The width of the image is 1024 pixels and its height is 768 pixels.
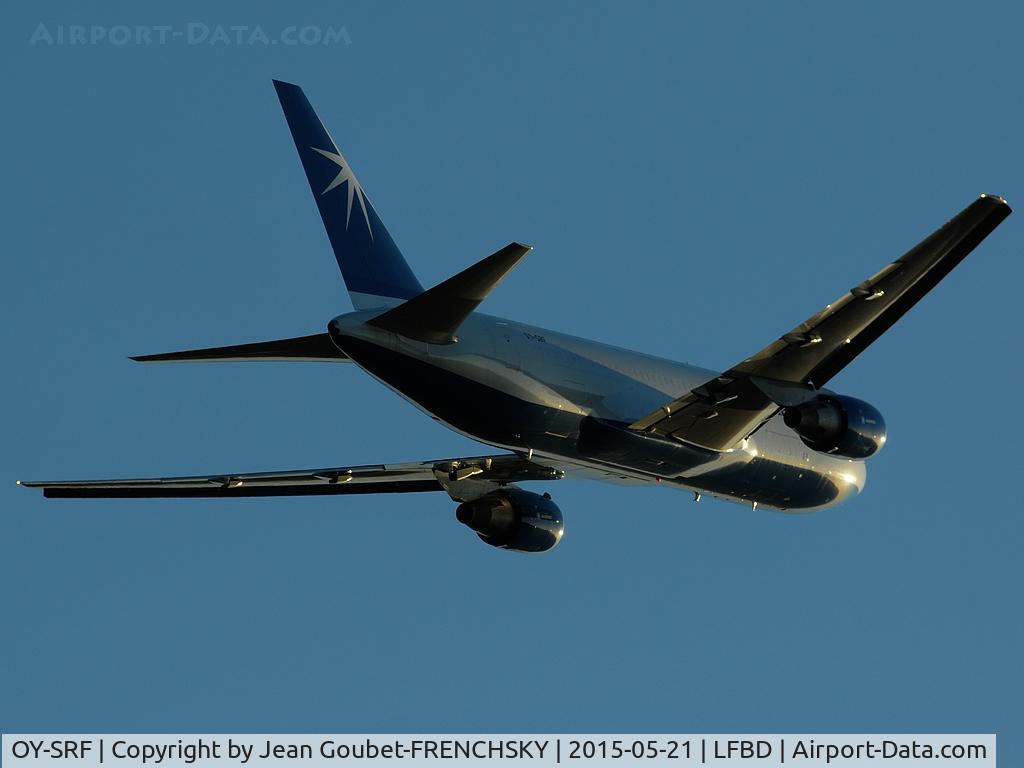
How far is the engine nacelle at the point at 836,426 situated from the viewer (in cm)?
3703

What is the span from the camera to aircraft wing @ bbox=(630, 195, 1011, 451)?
3347 centimetres

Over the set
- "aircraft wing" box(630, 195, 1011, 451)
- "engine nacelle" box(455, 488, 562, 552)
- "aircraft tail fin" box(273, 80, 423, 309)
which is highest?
"aircraft tail fin" box(273, 80, 423, 309)

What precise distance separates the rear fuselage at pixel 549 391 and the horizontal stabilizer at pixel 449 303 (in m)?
0.32

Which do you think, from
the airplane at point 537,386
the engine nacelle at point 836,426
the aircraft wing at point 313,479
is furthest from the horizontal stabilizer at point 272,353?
the engine nacelle at point 836,426

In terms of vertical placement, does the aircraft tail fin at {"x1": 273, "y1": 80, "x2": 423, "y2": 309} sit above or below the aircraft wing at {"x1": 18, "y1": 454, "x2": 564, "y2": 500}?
above

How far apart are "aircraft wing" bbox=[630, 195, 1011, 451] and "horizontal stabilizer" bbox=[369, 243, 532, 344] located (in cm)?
510

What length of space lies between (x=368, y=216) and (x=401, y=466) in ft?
19.1

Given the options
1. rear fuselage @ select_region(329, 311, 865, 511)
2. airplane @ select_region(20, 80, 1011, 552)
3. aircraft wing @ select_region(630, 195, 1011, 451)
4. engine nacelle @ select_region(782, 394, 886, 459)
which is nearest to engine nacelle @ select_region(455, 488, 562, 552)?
airplane @ select_region(20, 80, 1011, 552)

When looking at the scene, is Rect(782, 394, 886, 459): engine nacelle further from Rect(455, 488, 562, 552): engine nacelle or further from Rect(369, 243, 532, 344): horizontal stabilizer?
Rect(369, 243, 532, 344): horizontal stabilizer

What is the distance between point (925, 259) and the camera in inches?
1339
